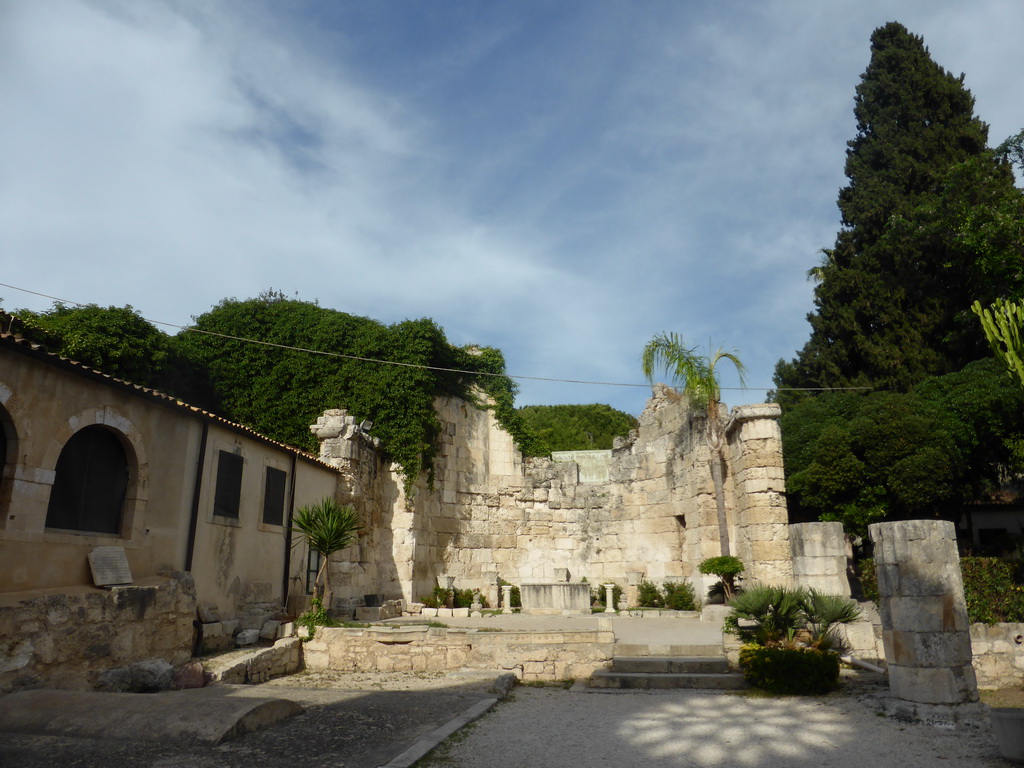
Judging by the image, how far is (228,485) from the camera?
38.5 ft

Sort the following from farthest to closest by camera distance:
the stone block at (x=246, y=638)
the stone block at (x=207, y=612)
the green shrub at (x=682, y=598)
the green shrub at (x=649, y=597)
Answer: the green shrub at (x=649, y=597)
the green shrub at (x=682, y=598)
the stone block at (x=246, y=638)
the stone block at (x=207, y=612)

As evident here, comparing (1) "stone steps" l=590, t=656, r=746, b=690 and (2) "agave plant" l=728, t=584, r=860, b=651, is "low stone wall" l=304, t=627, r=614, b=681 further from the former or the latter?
(2) "agave plant" l=728, t=584, r=860, b=651

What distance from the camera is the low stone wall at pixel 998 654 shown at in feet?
33.7

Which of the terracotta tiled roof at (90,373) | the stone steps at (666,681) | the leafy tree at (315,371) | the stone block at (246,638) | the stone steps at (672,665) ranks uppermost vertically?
the leafy tree at (315,371)

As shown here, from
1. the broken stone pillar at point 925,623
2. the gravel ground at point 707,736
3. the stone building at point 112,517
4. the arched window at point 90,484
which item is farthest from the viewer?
the arched window at point 90,484

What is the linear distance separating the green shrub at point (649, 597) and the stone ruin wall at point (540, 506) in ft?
2.76

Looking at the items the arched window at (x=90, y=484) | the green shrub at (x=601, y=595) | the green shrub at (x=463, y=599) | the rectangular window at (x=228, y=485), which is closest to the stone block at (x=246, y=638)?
the rectangular window at (x=228, y=485)

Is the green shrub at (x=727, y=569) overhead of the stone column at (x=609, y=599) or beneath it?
overhead

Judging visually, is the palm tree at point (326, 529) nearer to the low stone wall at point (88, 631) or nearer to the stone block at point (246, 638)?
the stone block at point (246, 638)

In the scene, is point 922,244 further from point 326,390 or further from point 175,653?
point 175,653

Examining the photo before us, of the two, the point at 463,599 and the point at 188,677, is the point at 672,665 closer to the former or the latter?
the point at 188,677

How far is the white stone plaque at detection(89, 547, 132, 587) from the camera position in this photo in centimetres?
872

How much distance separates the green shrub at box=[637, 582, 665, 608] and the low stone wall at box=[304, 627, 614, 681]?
7.00 m

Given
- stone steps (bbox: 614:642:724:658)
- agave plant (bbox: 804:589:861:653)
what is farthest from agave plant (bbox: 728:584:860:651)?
stone steps (bbox: 614:642:724:658)
